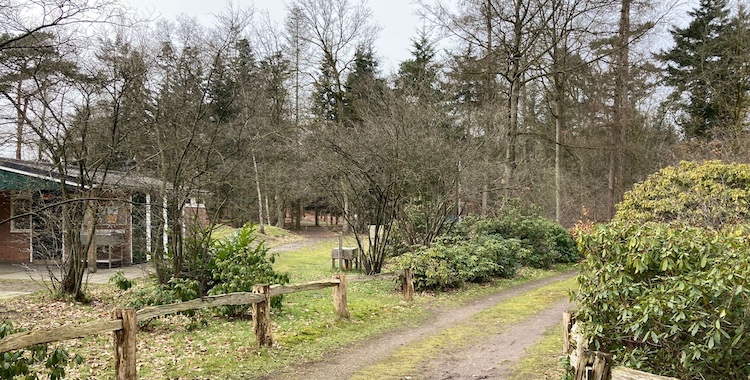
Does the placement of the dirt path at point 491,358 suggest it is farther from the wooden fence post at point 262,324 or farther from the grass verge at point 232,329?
the wooden fence post at point 262,324

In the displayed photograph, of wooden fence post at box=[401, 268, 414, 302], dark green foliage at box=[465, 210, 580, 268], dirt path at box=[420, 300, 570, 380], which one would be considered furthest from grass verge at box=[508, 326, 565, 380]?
dark green foliage at box=[465, 210, 580, 268]

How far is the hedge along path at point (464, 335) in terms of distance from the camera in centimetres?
609

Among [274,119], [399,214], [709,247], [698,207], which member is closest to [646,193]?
[698,207]

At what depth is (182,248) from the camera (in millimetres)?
9438

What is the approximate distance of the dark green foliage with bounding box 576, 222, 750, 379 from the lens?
11.7ft

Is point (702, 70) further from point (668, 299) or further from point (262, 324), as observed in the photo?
point (262, 324)

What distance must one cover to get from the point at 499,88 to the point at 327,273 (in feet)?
35.8

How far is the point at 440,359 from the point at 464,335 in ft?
4.55

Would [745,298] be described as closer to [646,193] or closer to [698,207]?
[698,207]

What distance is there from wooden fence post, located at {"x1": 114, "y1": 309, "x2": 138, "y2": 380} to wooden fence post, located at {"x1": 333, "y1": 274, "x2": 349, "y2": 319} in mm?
3627

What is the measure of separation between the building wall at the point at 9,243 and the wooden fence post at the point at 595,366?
16911mm

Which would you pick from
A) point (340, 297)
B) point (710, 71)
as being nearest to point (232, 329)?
point (340, 297)

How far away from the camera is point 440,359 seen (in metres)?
6.54

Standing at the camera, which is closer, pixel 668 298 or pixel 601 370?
pixel 601 370
